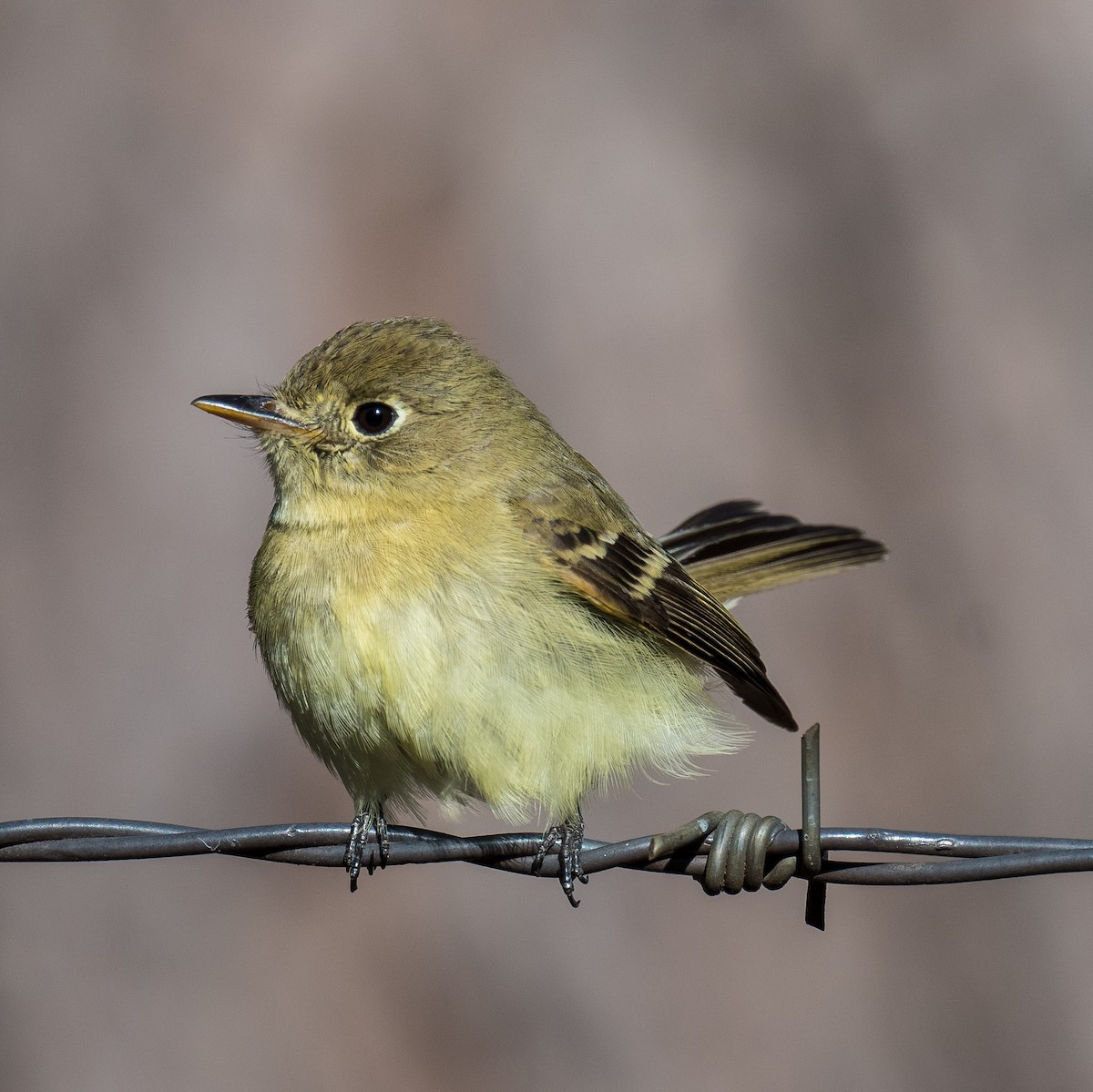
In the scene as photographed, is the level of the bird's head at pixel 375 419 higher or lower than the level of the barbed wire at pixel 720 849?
higher

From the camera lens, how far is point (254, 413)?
3.89 metres

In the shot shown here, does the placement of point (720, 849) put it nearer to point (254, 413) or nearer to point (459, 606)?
point (459, 606)

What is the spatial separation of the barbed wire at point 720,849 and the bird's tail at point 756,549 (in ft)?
7.14

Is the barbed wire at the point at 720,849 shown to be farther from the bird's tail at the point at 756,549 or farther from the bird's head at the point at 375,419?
the bird's tail at the point at 756,549

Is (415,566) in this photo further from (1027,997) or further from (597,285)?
(1027,997)

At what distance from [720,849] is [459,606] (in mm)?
1119

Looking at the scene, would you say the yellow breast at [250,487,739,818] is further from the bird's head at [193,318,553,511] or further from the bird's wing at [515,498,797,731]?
the bird's head at [193,318,553,511]

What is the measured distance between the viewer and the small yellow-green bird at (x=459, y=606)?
3.38 m

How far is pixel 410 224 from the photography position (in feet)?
18.2

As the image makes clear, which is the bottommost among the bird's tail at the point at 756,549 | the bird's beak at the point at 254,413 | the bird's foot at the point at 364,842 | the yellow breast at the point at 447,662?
the bird's foot at the point at 364,842

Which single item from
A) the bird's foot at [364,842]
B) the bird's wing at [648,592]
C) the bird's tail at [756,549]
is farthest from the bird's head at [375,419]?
the bird's tail at [756,549]

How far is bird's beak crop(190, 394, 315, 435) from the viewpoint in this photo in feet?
12.7

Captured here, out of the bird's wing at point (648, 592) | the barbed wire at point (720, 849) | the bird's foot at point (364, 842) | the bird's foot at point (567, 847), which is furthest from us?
the bird's wing at point (648, 592)

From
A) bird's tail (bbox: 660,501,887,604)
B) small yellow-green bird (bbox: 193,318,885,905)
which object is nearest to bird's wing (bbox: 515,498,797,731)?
small yellow-green bird (bbox: 193,318,885,905)
